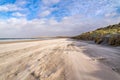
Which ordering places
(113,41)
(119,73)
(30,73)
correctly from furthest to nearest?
1. (113,41)
2. (30,73)
3. (119,73)

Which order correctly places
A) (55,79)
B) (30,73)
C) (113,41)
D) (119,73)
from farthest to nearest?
(113,41) < (30,73) < (119,73) < (55,79)

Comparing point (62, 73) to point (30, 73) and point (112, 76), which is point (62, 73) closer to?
point (30, 73)

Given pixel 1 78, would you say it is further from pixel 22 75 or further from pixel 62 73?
pixel 62 73

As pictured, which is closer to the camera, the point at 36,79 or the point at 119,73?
the point at 36,79

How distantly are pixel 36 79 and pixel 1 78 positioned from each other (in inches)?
36.1

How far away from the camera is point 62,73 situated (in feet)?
11.8

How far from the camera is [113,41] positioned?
11.4 m

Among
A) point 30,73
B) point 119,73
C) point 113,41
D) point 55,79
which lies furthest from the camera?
point 113,41

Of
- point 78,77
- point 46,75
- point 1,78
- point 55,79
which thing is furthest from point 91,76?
point 1,78

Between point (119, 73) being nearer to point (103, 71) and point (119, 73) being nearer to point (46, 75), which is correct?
point (103, 71)

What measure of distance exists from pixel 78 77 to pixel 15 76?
1603 mm

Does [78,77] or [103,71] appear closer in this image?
[78,77]

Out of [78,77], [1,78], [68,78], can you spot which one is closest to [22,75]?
A: [1,78]

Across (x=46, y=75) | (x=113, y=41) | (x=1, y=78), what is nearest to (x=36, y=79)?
(x=46, y=75)
